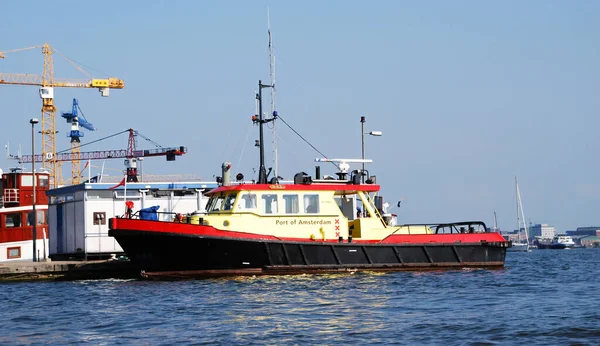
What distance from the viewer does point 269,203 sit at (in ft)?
94.4

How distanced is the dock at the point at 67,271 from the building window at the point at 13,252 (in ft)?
48.6

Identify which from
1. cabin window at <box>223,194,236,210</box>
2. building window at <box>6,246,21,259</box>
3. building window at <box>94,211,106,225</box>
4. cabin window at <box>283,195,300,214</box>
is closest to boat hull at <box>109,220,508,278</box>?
cabin window at <box>283,195,300,214</box>

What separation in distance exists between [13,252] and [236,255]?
22.2 meters

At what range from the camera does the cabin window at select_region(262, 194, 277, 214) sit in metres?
28.7

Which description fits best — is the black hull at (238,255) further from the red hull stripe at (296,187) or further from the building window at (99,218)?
the building window at (99,218)

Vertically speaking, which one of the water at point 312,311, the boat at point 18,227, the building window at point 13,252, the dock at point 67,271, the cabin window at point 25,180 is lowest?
the water at point 312,311

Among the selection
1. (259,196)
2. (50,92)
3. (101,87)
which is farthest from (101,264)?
(101,87)

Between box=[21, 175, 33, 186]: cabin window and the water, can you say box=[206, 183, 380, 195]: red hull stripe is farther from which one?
box=[21, 175, 33, 186]: cabin window

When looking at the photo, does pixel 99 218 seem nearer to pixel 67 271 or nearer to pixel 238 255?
pixel 67 271

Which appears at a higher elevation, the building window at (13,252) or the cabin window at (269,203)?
the cabin window at (269,203)

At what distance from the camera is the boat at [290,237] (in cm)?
2738

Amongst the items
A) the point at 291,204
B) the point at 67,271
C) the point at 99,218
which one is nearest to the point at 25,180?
the point at 99,218

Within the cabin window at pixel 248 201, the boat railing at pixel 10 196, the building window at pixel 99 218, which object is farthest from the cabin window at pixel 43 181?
the cabin window at pixel 248 201

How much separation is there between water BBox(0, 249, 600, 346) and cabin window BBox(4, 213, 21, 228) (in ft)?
59.7
